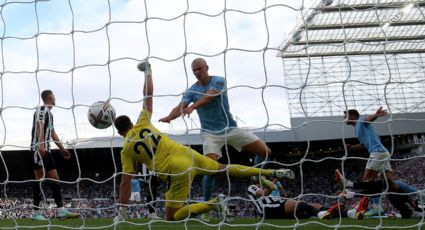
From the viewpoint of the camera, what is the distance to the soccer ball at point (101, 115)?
4402 millimetres

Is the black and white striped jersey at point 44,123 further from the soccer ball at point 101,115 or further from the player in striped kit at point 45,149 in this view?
the soccer ball at point 101,115

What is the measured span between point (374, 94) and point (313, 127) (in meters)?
8.32

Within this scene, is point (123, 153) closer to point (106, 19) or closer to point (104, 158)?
point (106, 19)

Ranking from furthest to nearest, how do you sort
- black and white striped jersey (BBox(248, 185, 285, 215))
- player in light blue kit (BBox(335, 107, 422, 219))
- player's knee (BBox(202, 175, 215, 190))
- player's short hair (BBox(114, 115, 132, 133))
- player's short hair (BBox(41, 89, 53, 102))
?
1. black and white striped jersey (BBox(248, 185, 285, 215))
2. player's short hair (BBox(41, 89, 53, 102))
3. player's knee (BBox(202, 175, 215, 190))
4. player in light blue kit (BBox(335, 107, 422, 219))
5. player's short hair (BBox(114, 115, 132, 133))

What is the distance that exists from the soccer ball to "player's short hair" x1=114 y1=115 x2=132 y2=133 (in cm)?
15

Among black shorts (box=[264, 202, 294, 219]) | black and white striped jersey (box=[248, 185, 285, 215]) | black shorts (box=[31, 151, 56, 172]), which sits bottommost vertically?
black shorts (box=[264, 202, 294, 219])

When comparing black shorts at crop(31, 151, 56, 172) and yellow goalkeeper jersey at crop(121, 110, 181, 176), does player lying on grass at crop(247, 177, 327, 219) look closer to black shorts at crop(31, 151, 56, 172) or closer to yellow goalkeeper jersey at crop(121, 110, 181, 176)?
yellow goalkeeper jersey at crop(121, 110, 181, 176)

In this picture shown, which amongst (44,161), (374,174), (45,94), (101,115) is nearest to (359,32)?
(374,174)

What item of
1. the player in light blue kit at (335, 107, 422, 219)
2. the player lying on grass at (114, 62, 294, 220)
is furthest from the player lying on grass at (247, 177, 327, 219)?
the player lying on grass at (114, 62, 294, 220)

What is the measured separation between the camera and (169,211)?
13.4 feet

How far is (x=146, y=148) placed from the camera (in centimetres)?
401

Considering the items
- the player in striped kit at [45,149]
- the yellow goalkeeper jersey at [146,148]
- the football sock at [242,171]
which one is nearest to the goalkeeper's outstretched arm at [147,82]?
the yellow goalkeeper jersey at [146,148]

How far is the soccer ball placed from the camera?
14.4ft

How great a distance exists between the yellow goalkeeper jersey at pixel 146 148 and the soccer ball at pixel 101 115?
44 centimetres
